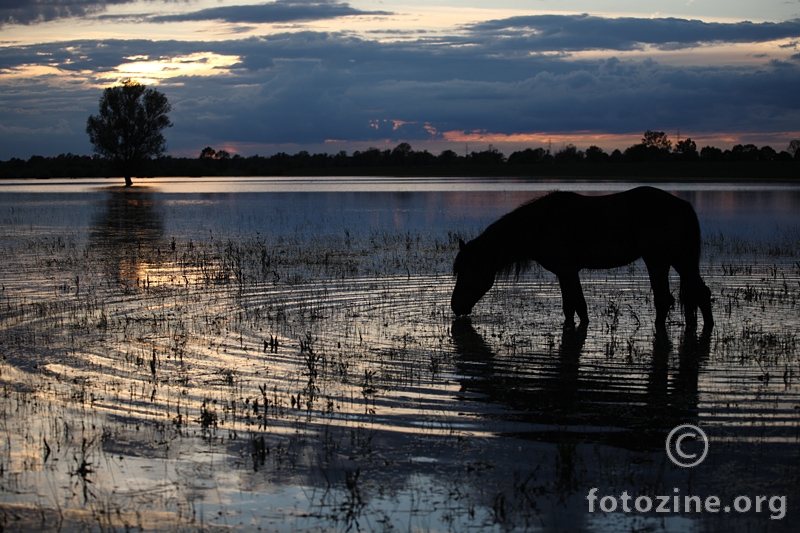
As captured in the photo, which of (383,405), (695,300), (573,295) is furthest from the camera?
(573,295)

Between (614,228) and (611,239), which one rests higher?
(614,228)

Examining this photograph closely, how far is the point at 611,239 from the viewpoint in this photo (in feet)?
31.5

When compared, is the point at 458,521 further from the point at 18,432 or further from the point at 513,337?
the point at 513,337

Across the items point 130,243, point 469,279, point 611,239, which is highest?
point 611,239

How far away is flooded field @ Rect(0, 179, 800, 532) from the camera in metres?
4.48

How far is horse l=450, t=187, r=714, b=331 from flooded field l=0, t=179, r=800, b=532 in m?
0.57

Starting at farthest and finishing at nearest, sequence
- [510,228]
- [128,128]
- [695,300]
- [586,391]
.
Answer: [128,128] < [510,228] < [695,300] < [586,391]

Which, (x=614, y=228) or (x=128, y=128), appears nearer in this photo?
(x=614, y=228)

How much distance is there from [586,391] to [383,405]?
1.95m

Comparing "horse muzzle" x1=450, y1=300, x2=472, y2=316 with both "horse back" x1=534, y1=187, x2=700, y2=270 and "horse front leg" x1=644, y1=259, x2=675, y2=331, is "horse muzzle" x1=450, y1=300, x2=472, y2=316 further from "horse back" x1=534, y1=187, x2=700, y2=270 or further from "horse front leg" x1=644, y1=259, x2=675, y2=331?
"horse front leg" x1=644, y1=259, x2=675, y2=331

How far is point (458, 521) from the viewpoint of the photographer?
4281 millimetres

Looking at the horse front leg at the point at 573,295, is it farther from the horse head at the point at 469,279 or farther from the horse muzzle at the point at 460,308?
the horse muzzle at the point at 460,308

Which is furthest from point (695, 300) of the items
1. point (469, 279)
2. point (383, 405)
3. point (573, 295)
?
point (383, 405)

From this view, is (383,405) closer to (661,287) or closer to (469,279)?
(469,279)
